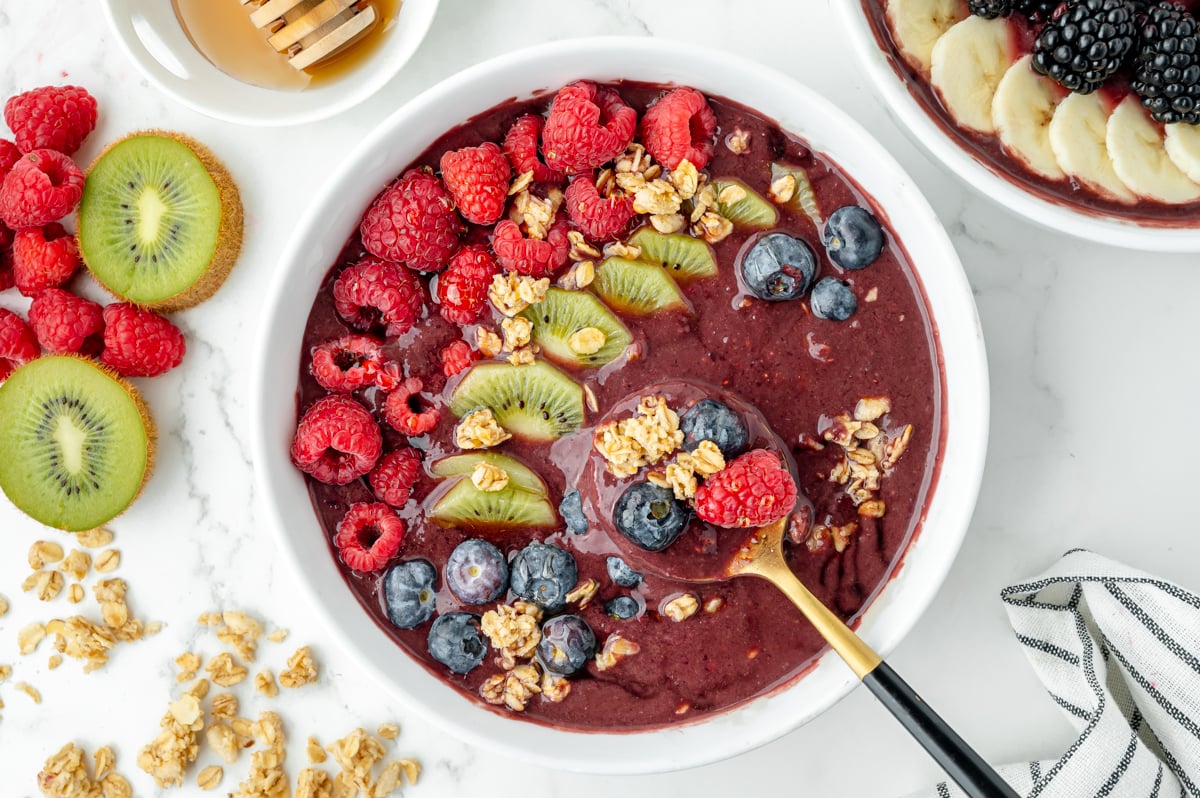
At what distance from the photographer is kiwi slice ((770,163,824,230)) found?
2.09m

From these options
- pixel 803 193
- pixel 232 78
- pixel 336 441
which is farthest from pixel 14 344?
pixel 803 193

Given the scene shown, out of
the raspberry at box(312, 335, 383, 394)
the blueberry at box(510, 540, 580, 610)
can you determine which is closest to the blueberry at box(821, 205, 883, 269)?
the blueberry at box(510, 540, 580, 610)

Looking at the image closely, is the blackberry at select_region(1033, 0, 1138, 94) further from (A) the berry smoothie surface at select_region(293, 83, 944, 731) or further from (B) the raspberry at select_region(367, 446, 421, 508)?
(B) the raspberry at select_region(367, 446, 421, 508)

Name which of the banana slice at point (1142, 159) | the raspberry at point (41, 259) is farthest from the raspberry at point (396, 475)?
the banana slice at point (1142, 159)

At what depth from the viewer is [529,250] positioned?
2.03 m

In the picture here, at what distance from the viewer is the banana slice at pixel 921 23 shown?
2.07m

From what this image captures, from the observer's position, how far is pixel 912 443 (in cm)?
213

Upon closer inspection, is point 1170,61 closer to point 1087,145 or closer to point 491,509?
point 1087,145

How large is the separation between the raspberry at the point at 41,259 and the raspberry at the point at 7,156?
14 centimetres

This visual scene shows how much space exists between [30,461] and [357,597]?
91 cm

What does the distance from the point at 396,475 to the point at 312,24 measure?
1.08 metres

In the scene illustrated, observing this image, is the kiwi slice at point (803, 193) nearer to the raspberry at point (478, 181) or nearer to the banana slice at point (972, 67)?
the banana slice at point (972, 67)

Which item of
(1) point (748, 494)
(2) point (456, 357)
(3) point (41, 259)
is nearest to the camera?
(1) point (748, 494)

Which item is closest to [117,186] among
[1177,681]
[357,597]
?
[357,597]
